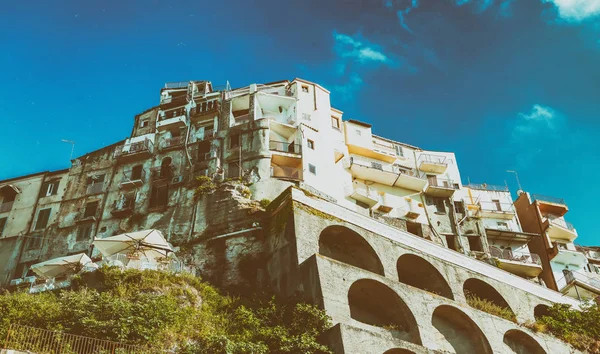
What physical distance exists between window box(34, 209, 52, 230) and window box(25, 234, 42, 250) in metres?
0.92

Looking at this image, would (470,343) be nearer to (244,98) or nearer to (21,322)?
(21,322)

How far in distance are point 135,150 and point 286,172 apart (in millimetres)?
12709

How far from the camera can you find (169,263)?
31.4 m

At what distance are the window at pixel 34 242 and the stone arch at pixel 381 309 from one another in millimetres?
24812

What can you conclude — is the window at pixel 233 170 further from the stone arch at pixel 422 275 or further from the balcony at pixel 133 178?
the stone arch at pixel 422 275

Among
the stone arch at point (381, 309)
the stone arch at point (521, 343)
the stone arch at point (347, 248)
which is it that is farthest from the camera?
the stone arch at point (347, 248)

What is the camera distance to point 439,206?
5144 cm

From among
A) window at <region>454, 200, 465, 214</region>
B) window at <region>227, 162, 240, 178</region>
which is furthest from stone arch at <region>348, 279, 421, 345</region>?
window at <region>454, 200, 465, 214</region>

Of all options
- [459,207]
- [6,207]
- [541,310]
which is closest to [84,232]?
[6,207]

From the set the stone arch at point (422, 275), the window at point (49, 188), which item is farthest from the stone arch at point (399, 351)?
the window at point (49, 188)

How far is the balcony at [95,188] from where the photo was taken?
44.2 metres

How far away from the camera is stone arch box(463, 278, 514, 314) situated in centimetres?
3569

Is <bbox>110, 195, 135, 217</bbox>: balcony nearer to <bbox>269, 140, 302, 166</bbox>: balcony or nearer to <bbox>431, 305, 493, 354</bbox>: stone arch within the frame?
<bbox>269, 140, 302, 166</bbox>: balcony

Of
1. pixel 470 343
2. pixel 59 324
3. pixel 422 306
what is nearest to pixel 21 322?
pixel 59 324
